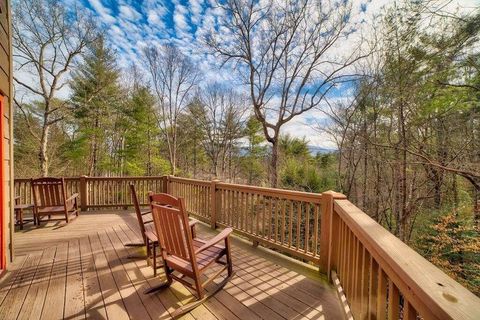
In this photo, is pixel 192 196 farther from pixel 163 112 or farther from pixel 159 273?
pixel 163 112

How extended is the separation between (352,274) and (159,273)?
2048 millimetres

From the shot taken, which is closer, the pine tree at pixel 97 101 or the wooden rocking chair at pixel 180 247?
the wooden rocking chair at pixel 180 247

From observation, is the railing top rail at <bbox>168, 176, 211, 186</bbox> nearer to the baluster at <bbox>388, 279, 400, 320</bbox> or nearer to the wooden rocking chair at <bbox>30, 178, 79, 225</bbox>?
the wooden rocking chair at <bbox>30, 178, 79, 225</bbox>

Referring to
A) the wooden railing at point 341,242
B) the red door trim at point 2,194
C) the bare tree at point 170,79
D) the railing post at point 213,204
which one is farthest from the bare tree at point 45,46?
the railing post at point 213,204

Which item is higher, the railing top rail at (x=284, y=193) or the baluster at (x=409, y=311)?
the railing top rail at (x=284, y=193)

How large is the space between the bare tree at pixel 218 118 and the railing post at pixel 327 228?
44.4 feet

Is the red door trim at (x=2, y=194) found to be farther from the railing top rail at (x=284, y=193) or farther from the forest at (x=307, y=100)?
the forest at (x=307, y=100)

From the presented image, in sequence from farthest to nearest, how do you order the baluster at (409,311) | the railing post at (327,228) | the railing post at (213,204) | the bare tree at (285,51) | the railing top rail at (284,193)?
the bare tree at (285,51), the railing post at (213,204), the railing top rail at (284,193), the railing post at (327,228), the baluster at (409,311)

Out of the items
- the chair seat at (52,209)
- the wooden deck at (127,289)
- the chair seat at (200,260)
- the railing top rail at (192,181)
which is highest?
the railing top rail at (192,181)

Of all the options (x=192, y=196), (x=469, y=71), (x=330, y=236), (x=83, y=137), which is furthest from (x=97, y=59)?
(x=469, y=71)

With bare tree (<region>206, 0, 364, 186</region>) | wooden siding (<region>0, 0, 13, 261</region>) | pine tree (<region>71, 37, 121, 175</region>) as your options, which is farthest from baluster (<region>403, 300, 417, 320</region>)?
pine tree (<region>71, 37, 121, 175</region>)

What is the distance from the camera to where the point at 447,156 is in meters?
6.61

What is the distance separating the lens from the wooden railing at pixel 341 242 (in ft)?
2.33

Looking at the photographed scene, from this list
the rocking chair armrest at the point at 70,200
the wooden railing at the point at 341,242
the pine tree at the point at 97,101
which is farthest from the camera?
the pine tree at the point at 97,101
